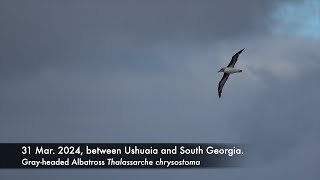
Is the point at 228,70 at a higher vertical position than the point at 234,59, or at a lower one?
lower

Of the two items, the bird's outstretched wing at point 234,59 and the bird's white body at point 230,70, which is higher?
the bird's outstretched wing at point 234,59

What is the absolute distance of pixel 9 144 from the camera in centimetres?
955

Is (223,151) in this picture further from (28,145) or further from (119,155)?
(28,145)

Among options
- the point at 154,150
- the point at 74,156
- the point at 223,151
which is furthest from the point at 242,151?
the point at 74,156

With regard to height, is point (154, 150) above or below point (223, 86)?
below

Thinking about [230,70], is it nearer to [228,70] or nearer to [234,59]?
[228,70]

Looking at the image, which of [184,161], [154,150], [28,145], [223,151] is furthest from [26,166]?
[223,151]

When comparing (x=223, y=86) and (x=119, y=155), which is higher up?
(x=223, y=86)

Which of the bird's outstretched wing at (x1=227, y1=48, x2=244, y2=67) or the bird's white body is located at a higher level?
the bird's outstretched wing at (x1=227, y1=48, x2=244, y2=67)

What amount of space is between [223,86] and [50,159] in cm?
394

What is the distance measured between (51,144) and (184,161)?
2766mm

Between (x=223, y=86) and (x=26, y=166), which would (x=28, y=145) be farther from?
(x=223, y=86)

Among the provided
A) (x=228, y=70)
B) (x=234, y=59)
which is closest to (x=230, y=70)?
(x=228, y=70)

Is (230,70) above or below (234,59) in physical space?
below
